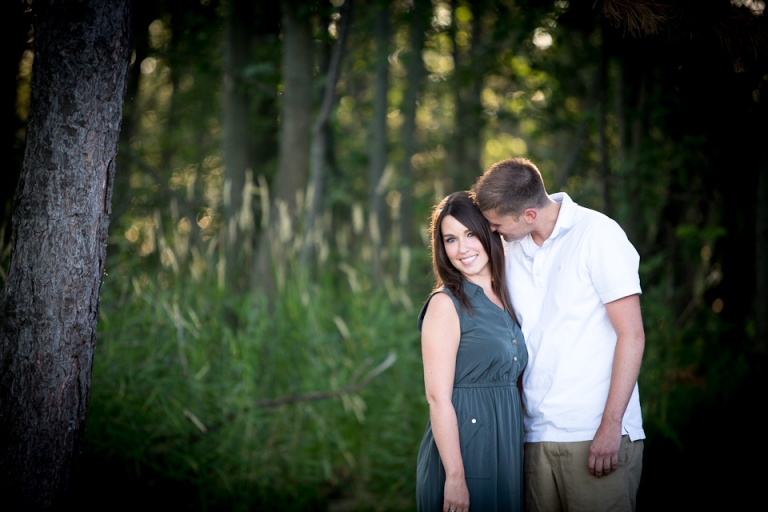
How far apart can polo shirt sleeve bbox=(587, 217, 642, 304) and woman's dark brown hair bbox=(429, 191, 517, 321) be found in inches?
15.0

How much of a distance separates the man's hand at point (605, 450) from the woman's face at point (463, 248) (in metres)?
0.79

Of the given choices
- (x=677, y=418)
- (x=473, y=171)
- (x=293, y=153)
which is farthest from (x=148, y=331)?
(x=473, y=171)

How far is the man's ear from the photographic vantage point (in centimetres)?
257

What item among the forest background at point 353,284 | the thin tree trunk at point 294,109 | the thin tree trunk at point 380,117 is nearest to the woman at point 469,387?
the forest background at point 353,284

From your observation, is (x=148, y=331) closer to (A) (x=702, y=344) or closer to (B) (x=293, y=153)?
(B) (x=293, y=153)

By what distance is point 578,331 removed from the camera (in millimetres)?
2514

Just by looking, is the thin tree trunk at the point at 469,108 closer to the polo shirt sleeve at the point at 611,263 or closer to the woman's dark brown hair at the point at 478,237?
the woman's dark brown hair at the point at 478,237

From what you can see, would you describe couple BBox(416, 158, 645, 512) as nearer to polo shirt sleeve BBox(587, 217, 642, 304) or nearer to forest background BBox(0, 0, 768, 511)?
polo shirt sleeve BBox(587, 217, 642, 304)

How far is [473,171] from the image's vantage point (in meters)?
9.98

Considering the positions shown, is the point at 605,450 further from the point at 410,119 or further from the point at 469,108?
the point at 469,108

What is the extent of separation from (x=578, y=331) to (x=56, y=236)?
6.51 feet

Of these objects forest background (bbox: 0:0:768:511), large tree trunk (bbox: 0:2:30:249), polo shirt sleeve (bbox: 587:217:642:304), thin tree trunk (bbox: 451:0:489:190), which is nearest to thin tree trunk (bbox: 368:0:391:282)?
forest background (bbox: 0:0:768:511)

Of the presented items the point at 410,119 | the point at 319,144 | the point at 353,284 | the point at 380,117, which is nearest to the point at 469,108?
the point at 410,119

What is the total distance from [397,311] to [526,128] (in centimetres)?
723
